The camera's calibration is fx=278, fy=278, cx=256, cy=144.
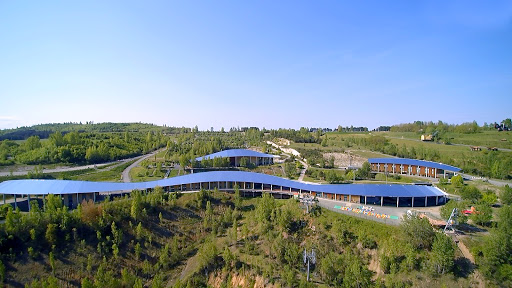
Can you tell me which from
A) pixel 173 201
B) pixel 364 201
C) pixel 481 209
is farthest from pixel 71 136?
pixel 481 209

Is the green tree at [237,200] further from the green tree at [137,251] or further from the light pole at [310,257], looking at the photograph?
the light pole at [310,257]

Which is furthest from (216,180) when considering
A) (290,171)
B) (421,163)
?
(421,163)

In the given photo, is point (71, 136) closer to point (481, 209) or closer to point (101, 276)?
point (101, 276)

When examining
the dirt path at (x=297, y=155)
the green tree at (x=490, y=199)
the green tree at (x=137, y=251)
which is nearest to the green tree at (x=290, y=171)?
the dirt path at (x=297, y=155)

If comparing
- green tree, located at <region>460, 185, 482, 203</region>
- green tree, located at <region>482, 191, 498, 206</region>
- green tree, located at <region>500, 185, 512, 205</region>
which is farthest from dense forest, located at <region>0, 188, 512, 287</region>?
green tree, located at <region>500, 185, 512, 205</region>

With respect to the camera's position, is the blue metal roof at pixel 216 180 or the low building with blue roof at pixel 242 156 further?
the low building with blue roof at pixel 242 156

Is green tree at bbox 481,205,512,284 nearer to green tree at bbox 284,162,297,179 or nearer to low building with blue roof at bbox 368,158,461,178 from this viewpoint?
low building with blue roof at bbox 368,158,461,178

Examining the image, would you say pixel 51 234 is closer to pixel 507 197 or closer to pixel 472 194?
pixel 472 194

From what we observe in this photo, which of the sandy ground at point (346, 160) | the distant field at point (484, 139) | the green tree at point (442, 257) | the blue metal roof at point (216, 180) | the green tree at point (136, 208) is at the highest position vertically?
the distant field at point (484, 139)
